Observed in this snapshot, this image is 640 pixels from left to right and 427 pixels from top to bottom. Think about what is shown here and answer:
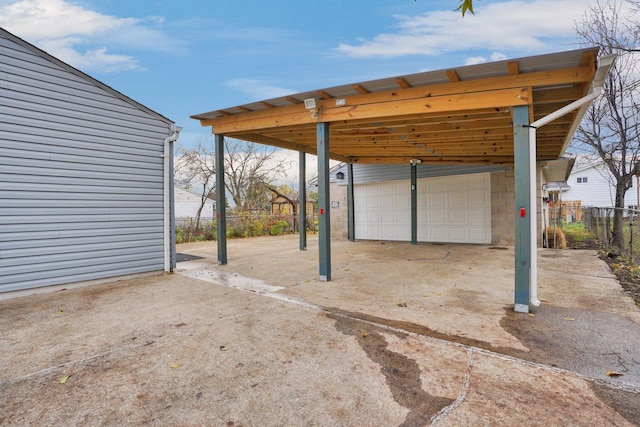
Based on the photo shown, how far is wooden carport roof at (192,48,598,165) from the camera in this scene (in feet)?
11.6

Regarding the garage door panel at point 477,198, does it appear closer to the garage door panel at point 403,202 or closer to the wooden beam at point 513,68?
the garage door panel at point 403,202

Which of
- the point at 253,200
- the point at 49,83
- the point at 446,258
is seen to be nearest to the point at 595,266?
the point at 446,258

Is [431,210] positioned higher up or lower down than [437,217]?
higher up

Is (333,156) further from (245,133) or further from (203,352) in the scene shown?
(203,352)

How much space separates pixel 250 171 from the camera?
16906 millimetres

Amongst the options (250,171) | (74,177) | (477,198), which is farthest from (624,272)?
(250,171)

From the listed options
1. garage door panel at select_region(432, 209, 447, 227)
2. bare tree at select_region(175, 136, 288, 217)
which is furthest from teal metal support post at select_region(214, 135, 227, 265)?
bare tree at select_region(175, 136, 288, 217)

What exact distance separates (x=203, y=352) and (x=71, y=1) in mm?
8235

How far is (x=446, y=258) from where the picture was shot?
701 centimetres

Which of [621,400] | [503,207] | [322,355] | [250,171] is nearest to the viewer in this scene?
[621,400]

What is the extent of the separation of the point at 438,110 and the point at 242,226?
33.2ft

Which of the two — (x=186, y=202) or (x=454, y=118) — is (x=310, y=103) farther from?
(x=186, y=202)

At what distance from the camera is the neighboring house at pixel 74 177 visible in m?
4.35

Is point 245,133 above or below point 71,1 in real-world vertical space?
below
